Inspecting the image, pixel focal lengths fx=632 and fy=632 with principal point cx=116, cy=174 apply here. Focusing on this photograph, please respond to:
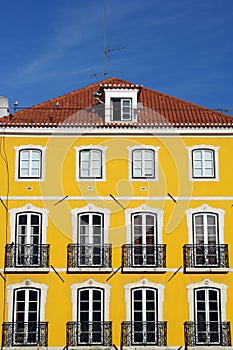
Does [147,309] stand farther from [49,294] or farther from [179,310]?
[49,294]

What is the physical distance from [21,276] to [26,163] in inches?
191

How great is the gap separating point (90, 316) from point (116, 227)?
3.84 m

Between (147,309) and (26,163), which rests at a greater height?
(26,163)

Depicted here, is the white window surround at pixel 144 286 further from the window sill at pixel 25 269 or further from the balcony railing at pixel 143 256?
the window sill at pixel 25 269

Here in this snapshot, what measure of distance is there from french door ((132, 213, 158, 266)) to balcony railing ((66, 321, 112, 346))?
2.94 metres

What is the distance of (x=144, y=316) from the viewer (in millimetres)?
25812

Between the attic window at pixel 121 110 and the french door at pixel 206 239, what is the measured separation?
531cm

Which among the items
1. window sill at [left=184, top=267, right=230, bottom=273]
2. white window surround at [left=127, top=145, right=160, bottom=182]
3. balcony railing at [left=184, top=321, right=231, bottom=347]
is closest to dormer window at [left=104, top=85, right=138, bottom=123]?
white window surround at [left=127, top=145, right=160, bottom=182]

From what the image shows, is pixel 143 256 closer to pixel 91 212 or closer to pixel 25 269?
pixel 91 212

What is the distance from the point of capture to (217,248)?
26422 mm

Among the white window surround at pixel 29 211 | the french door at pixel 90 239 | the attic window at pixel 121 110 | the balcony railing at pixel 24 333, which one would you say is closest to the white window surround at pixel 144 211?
the french door at pixel 90 239

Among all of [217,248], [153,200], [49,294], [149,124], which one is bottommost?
[49,294]

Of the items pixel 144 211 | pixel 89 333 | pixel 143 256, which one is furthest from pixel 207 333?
pixel 144 211

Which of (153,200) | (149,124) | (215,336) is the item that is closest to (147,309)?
(215,336)
